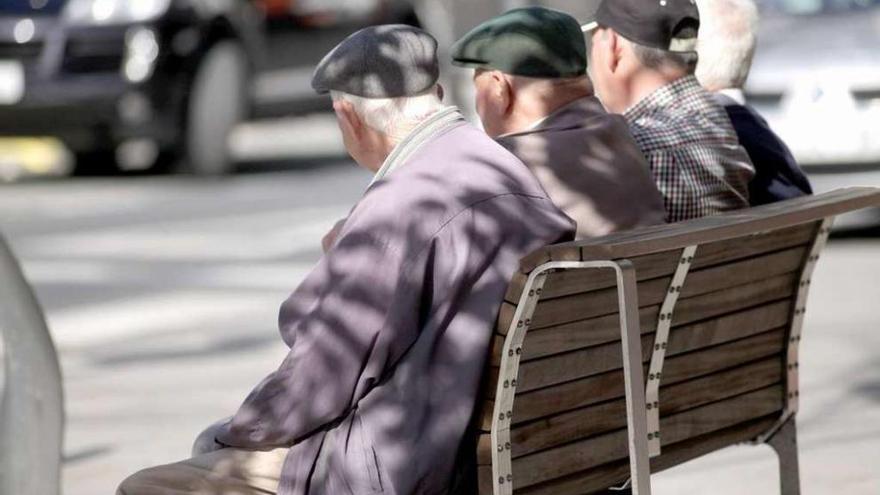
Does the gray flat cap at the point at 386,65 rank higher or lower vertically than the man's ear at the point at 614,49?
higher

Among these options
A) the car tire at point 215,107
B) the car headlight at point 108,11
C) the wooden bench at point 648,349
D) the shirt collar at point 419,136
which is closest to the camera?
the wooden bench at point 648,349

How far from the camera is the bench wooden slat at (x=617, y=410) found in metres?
3.96

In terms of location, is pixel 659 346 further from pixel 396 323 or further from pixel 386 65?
pixel 386 65

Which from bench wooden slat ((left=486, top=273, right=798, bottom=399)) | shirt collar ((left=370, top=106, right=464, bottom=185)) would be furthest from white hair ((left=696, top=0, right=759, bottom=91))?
shirt collar ((left=370, top=106, right=464, bottom=185))

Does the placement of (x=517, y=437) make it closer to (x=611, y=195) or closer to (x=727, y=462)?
(x=611, y=195)

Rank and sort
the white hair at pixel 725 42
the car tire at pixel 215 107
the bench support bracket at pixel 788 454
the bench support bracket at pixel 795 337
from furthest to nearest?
the car tire at pixel 215 107 → the white hair at pixel 725 42 → the bench support bracket at pixel 788 454 → the bench support bracket at pixel 795 337

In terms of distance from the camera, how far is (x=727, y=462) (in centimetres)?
639

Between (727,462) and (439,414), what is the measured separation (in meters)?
2.70

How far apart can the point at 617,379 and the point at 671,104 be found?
45.0 inches

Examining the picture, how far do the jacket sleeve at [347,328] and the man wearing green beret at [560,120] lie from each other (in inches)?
24.7

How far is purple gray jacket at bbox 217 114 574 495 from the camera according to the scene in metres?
3.86

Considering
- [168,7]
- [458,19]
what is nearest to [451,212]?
[168,7]

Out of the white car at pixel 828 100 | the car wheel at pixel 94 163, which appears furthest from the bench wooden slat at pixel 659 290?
the car wheel at pixel 94 163

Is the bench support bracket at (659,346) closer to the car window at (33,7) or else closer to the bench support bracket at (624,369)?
the bench support bracket at (624,369)
